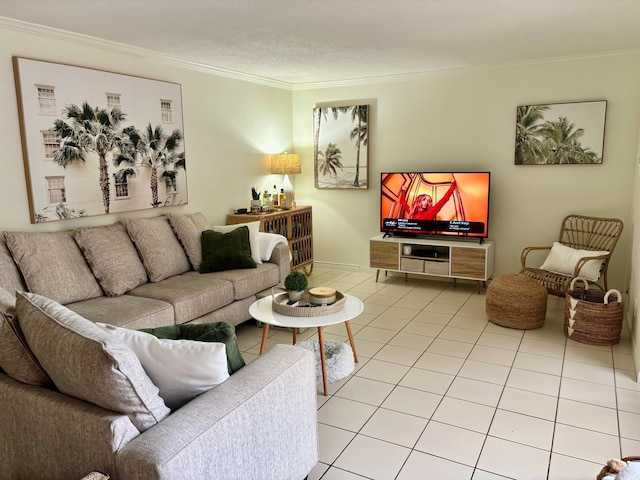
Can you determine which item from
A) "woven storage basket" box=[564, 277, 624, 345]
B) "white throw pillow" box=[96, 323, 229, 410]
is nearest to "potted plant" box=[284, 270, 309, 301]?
"white throw pillow" box=[96, 323, 229, 410]

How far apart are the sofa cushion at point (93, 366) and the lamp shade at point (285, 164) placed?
4330 mm

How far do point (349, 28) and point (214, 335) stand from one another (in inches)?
99.1

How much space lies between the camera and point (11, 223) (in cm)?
342

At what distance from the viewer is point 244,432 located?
168cm

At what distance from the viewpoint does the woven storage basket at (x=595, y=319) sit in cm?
370

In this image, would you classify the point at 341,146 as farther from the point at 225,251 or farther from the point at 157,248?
the point at 157,248

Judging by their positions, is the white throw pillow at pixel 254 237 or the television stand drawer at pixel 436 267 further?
the television stand drawer at pixel 436 267

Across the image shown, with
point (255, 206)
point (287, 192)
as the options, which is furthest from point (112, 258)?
point (287, 192)

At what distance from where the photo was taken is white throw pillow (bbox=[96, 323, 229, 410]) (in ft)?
5.65

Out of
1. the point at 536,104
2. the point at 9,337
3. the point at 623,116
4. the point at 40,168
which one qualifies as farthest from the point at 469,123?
the point at 9,337

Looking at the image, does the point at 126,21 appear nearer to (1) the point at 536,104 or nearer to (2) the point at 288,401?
(2) the point at 288,401

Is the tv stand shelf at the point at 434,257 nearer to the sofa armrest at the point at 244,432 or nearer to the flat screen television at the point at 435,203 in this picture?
the flat screen television at the point at 435,203

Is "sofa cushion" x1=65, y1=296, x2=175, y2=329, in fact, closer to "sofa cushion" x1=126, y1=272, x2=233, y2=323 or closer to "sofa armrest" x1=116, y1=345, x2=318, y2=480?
"sofa cushion" x1=126, y1=272, x2=233, y2=323

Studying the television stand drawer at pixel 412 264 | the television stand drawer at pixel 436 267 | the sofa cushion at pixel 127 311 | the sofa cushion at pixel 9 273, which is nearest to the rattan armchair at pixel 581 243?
the television stand drawer at pixel 436 267
